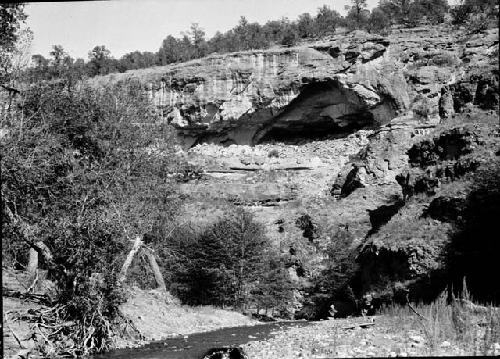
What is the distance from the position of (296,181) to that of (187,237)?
105ft

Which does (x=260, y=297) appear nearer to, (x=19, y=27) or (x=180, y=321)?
(x=180, y=321)

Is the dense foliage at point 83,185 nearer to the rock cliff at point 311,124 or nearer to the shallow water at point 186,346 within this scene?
the shallow water at point 186,346

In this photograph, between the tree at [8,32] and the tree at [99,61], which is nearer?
the tree at [8,32]

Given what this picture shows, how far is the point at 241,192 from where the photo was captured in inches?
2820

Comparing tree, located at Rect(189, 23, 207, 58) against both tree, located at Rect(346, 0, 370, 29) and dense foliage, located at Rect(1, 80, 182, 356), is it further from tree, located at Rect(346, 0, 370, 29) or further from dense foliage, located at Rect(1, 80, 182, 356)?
dense foliage, located at Rect(1, 80, 182, 356)

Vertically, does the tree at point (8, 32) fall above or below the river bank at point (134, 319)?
above

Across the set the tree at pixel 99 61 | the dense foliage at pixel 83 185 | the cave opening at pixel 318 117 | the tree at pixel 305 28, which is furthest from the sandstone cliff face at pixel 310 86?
the dense foliage at pixel 83 185

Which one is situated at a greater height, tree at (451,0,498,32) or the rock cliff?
tree at (451,0,498,32)

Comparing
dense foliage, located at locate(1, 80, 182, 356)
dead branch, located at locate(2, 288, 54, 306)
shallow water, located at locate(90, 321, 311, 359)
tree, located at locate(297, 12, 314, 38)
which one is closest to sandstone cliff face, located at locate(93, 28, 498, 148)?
tree, located at locate(297, 12, 314, 38)

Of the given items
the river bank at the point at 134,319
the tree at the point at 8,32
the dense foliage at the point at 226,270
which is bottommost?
the dense foliage at the point at 226,270

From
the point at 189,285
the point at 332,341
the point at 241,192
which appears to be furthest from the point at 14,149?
the point at 241,192

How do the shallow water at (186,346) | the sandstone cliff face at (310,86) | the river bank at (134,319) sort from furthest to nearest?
the sandstone cliff face at (310,86), the shallow water at (186,346), the river bank at (134,319)

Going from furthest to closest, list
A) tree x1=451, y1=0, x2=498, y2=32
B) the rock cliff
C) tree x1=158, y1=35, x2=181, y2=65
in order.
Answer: tree x1=158, y1=35, x2=181, y2=65 → tree x1=451, y1=0, x2=498, y2=32 → the rock cliff

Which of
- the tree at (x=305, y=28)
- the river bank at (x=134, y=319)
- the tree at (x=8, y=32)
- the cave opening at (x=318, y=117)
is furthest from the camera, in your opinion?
the tree at (x=305, y=28)
